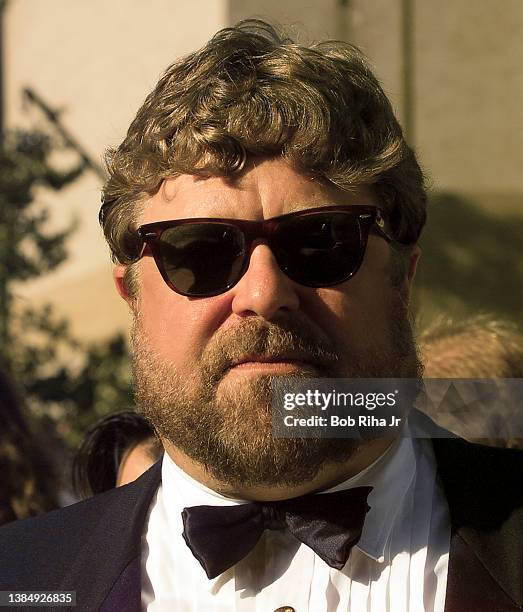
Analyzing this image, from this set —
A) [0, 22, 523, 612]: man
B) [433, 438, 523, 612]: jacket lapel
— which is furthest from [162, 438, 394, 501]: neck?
[433, 438, 523, 612]: jacket lapel

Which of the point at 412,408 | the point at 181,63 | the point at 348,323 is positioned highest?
the point at 181,63

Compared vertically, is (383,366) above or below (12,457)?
above

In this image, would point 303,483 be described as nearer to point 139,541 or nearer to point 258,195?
point 139,541

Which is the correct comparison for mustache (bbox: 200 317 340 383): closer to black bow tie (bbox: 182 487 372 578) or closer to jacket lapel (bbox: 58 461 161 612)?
black bow tie (bbox: 182 487 372 578)

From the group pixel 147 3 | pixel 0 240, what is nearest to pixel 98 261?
pixel 0 240

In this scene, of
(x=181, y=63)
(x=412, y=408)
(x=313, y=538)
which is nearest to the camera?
(x=313, y=538)

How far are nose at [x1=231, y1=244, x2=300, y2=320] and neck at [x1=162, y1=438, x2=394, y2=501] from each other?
0.25 m

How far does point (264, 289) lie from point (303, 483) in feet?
0.97

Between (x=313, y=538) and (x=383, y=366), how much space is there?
11.1 inches

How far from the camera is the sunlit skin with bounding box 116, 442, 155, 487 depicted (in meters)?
1.82

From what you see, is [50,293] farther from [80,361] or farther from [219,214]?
[219,214]

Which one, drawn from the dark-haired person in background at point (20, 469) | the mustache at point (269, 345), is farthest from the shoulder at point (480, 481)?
the dark-haired person in background at point (20, 469)

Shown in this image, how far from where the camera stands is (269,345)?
1.27 metres

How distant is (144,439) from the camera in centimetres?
192
